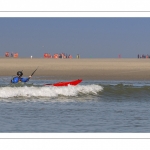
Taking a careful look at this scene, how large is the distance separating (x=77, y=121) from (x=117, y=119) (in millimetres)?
1265

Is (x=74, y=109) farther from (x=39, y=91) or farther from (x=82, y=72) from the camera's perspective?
(x=82, y=72)

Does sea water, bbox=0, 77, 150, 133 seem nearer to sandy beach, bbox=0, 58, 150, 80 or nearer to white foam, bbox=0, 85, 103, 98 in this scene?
white foam, bbox=0, 85, 103, 98

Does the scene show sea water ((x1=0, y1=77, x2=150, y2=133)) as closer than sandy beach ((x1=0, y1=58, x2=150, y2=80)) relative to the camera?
Yes

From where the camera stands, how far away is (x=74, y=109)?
16.7m

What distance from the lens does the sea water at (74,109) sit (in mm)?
13469

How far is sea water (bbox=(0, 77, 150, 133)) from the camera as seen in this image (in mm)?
13469

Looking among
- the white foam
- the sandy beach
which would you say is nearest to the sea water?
the white foam

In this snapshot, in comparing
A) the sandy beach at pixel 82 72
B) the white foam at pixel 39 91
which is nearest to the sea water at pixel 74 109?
the white foam at pixel 39 91

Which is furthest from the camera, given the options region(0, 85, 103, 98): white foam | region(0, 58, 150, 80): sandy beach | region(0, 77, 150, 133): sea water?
region(0, 58, 150, 80): sandy beach

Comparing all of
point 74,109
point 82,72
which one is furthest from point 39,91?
point 82,72
